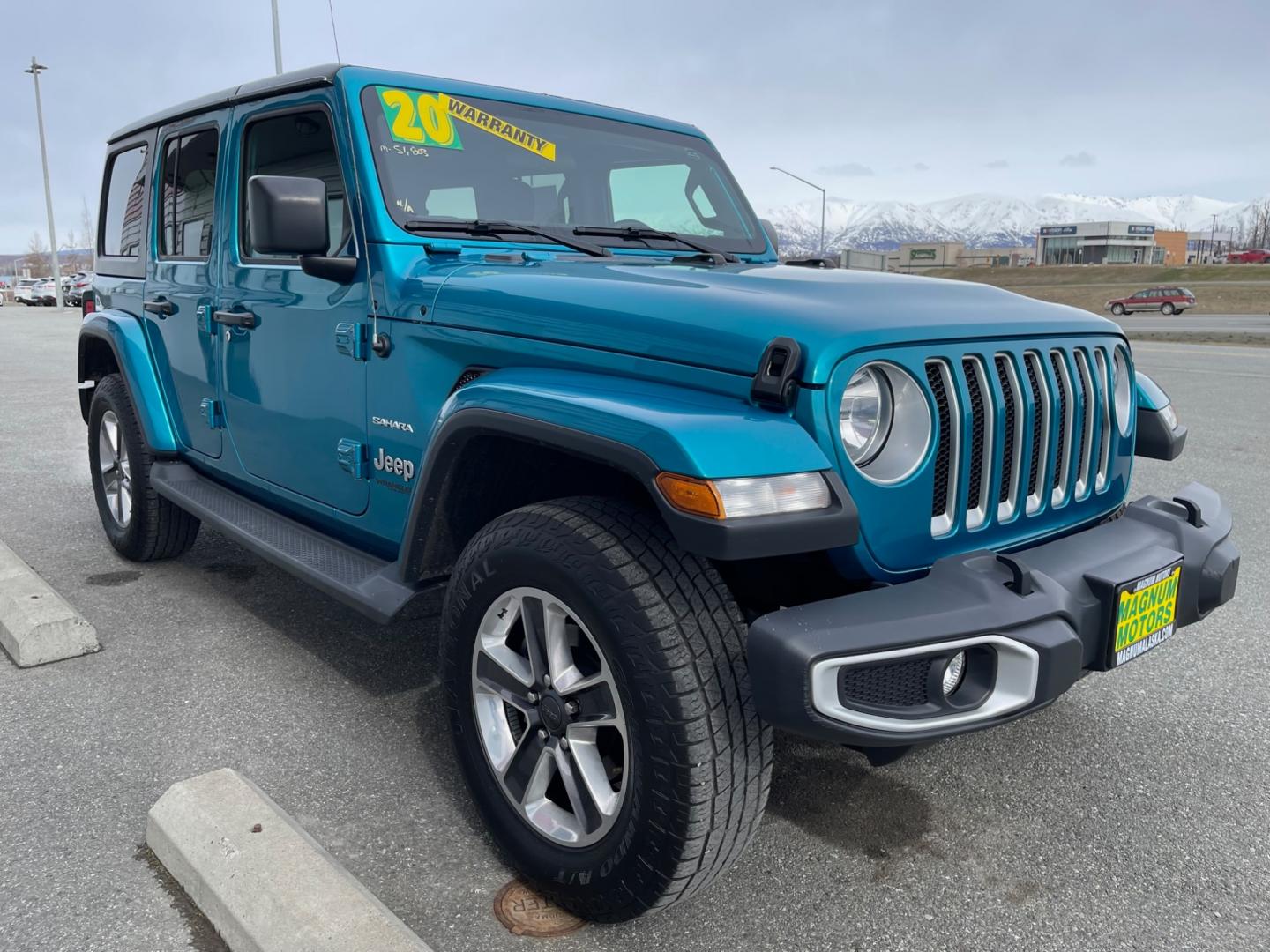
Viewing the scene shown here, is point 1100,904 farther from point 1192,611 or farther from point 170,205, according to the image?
point 170,205

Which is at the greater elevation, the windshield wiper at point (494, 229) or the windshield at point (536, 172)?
the windshield at point (536, 172)

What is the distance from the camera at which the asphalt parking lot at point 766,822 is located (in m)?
2.18

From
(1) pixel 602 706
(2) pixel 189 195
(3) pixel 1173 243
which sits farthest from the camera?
(3) pixel 1173 243

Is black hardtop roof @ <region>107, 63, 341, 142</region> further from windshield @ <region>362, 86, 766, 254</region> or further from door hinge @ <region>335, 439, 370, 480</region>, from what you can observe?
door hinge @ <region>335, 439, 370, 480</region>

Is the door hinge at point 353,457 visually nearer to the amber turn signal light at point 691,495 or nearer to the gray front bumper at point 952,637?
the amber turn signal light at point 691,495

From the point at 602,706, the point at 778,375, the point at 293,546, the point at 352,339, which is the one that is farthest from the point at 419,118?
the point at 602,706

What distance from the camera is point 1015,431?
226cm

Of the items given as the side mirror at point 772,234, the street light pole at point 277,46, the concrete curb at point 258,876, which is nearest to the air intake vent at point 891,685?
the concrete curb at point 258,876

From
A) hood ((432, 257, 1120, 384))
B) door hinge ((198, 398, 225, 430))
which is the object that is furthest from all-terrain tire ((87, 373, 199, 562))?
hood ((432, 257, 1120, 384))

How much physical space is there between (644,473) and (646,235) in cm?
159

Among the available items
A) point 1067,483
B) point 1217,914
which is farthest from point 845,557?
point 1217,914

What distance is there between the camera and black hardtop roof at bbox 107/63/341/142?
3.08 metres

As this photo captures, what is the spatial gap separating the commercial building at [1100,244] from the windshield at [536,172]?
11446cm

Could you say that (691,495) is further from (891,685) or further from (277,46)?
(277,46)
